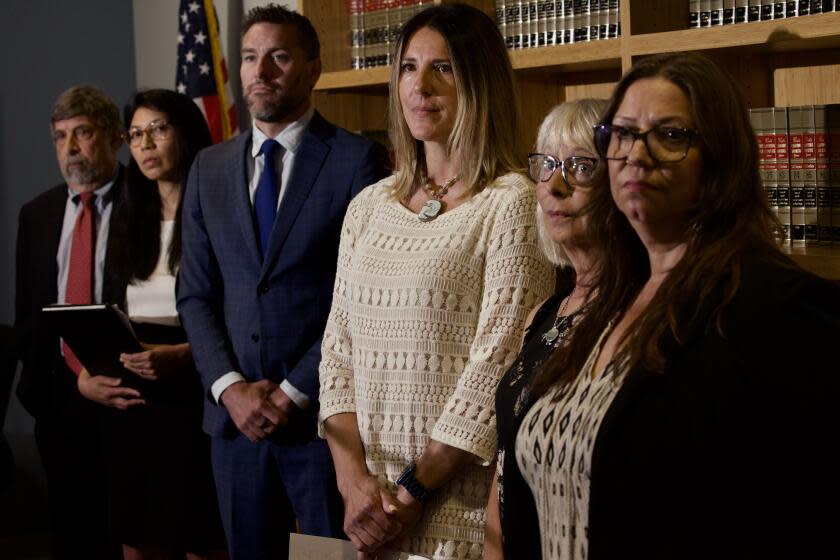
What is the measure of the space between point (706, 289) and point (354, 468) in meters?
1.10

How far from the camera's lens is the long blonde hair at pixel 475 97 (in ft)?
7.83

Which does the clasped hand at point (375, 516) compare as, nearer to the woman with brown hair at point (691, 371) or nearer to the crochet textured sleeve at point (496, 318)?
the crochet textured sleeve at point (496, 318)

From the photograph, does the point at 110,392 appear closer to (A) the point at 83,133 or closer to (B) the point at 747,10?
(A) the point at 83,133

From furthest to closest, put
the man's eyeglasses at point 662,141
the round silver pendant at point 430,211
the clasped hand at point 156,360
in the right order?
the clasped hand at point 156,360, the round silver pendant at point 430,211, the man's eyeglasses at point 662,141

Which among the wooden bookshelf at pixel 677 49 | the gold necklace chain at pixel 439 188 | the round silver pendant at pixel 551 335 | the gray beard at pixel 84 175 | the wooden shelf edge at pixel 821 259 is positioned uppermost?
the wooden bookshelf at pixel 677 49

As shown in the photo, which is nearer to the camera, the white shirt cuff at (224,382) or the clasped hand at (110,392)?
the white shirt cuff at (224,382)

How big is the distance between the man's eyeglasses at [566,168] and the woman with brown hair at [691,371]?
1.02ft

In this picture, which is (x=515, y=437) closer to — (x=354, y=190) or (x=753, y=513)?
(x=753, y=513)

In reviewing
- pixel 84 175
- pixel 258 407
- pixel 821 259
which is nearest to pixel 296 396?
pixel 258 407

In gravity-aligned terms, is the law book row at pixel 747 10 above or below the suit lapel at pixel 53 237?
above

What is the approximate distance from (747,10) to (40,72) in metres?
4.55

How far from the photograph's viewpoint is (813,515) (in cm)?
135

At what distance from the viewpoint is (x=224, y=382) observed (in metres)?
2.94

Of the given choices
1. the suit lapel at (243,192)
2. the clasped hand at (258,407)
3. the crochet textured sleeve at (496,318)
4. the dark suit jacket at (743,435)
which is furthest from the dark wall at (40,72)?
the dark suit jacket at (743,435)
